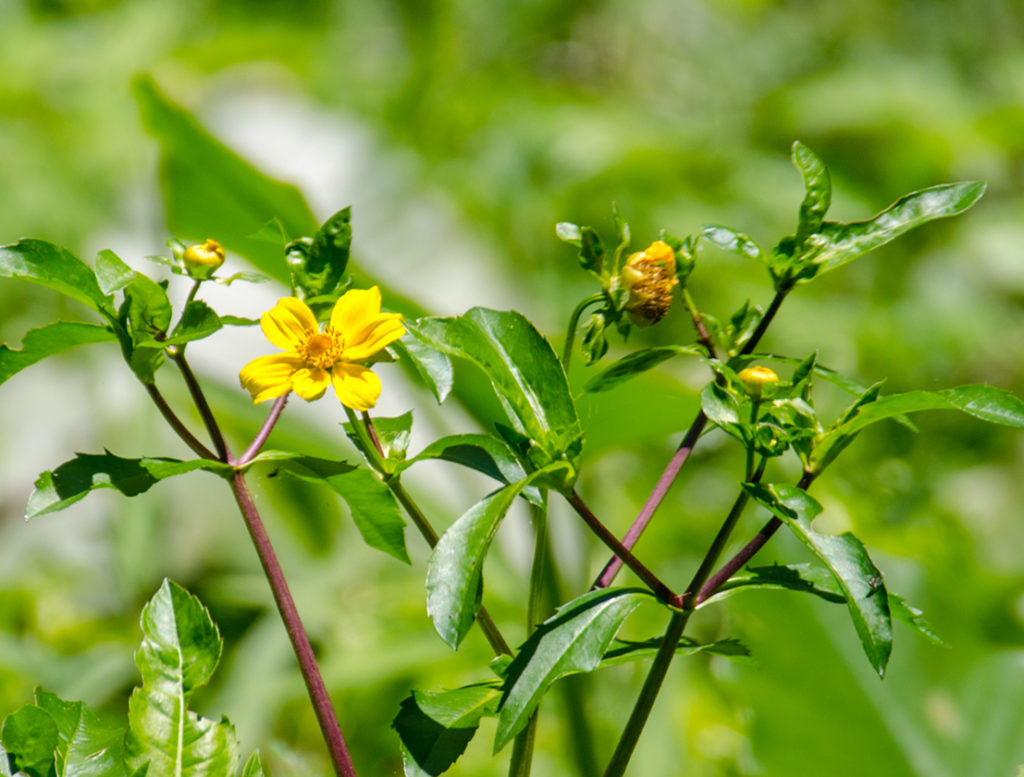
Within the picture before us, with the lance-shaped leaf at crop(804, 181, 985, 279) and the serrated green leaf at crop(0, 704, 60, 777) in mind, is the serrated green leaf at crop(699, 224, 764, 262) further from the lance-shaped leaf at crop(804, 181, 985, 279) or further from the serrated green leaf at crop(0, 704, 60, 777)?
the serrated green leaf at crop(0, 704, 60, 777)

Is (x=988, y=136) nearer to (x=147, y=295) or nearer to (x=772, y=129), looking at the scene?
(x=772, y=129)

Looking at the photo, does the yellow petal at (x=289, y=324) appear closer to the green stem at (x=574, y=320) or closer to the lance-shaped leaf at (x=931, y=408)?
the green stem at (x=574, y=320)

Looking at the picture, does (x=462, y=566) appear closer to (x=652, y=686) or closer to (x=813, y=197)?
(x=652, y=686)

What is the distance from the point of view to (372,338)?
1.43 ft

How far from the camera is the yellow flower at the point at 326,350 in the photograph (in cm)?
43

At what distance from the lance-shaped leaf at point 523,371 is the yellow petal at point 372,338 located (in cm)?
2

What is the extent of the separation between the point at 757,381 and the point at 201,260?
0.24 m

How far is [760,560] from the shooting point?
3.46 feet

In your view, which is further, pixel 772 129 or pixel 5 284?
pixel 772 129

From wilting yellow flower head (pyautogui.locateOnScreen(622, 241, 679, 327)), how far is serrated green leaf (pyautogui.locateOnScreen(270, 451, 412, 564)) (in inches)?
5.2

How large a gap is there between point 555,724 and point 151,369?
1049 mm

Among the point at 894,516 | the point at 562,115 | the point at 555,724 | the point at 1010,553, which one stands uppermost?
the point at 562,115

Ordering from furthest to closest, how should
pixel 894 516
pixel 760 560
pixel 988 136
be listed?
1. pixel 988 136
2. pixel 894 516
3. pixel 760 560

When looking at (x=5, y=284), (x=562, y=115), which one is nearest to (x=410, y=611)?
(x=5, y=284)
